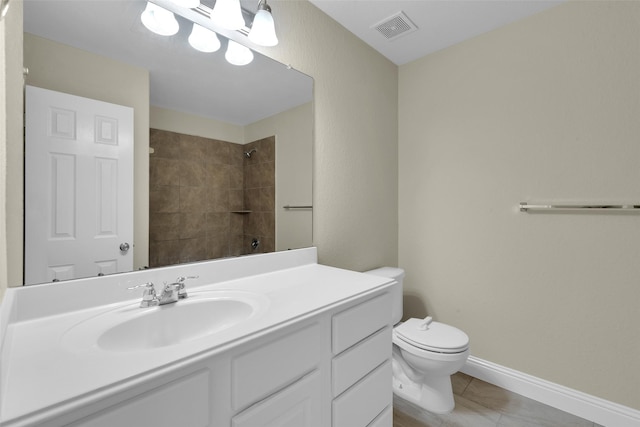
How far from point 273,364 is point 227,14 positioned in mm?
1349

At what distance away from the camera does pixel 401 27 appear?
1.82 m

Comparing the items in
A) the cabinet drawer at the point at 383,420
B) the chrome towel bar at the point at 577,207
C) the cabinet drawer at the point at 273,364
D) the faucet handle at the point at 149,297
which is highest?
the chrome towel bar at the point at 577,207

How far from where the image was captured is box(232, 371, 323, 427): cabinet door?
2.39ft

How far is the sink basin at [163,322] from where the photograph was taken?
0.77 m

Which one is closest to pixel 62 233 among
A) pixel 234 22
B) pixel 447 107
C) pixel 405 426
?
pixel 234 22

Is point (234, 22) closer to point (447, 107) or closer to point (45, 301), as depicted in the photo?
point (45, 301)

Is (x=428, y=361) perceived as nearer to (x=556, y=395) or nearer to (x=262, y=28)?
(x=556, y=395)

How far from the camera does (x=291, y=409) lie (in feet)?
2.69

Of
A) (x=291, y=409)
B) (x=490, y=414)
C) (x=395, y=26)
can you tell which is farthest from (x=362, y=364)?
(x=395, y=26)

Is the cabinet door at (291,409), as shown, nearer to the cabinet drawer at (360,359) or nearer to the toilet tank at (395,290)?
the cabinet drawer at (360,359)

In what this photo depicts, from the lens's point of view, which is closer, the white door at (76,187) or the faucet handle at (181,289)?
the white door at (76,187)

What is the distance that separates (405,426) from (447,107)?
203cm

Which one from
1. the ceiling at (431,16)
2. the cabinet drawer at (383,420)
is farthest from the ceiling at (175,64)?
the cabinet drawer at (383,420)

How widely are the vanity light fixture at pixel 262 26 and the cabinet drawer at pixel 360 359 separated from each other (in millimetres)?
1370
